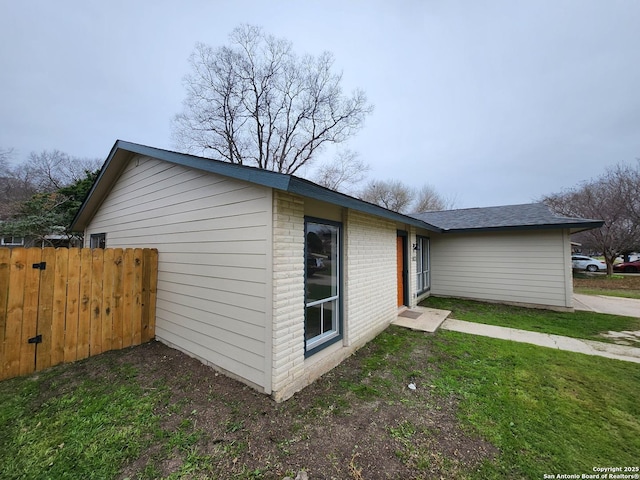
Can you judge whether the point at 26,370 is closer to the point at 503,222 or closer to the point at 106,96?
the point at 503,222

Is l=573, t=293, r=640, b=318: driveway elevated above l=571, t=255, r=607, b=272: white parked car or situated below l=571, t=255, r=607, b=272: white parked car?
below

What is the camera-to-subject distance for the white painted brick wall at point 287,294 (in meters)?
2.87

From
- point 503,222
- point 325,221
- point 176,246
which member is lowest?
point 176,246

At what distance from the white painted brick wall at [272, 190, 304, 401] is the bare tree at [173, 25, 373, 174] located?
1719 cm

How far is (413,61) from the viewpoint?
1095 centimetres

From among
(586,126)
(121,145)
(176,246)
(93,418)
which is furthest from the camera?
(586,126)

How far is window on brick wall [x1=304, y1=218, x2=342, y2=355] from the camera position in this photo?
141 inches

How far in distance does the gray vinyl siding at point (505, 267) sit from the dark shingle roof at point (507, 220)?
0.42 metres

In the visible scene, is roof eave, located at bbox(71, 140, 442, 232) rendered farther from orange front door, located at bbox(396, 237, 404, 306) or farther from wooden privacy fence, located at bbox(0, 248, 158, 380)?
wooden privacy fence, located at bbox(0, 248, 158, 380)

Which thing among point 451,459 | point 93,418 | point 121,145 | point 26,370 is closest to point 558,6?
point 451,459

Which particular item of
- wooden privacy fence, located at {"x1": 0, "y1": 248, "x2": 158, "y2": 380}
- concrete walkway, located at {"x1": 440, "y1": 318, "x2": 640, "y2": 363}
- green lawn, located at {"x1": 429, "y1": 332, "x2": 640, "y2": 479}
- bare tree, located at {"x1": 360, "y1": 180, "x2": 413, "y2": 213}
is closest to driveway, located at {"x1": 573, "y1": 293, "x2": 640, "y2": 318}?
concrete walkway, located at {"x1": 440, "y1": 318, "x2": 640, "y2": 363}

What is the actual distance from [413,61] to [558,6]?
4.76m

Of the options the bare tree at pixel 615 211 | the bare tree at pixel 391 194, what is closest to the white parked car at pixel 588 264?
the bare tree at pixel 615 211

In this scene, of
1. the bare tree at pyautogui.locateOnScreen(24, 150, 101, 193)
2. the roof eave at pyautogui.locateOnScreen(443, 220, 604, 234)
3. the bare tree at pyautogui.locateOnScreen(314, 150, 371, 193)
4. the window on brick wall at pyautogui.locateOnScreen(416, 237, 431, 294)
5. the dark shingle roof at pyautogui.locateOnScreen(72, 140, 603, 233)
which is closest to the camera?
the dark shingle roof at pyautogui.locateOnScreen(72, 140, 603, 233)
